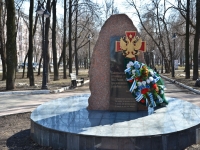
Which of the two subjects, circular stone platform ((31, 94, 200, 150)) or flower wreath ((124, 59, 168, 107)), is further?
flower wreath ((124, 59, 168, 107))

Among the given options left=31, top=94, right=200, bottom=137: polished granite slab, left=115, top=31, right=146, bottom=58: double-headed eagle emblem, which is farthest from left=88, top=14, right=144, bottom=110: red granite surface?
left=31, top=94, right=200, bottom=137: polished granite slab

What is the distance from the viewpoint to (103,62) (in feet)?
23.3

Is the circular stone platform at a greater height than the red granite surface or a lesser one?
lesser

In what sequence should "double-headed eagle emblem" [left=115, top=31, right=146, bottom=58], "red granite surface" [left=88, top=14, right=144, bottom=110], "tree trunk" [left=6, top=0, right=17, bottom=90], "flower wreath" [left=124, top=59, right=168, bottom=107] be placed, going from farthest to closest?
"tree trunk" [left=6, top=0, right=17, bottom=90] → "red granite surface" [left=88, top=14, right=144, bottom=110] → "double-headed eagle emblem" [left=115, top=31, right=146, bottom=58] → "flower wreath" [left=124, top=59, right=168, bottom=107]

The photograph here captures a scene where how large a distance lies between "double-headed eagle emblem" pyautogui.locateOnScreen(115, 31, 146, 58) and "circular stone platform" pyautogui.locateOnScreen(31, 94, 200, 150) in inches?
60.8

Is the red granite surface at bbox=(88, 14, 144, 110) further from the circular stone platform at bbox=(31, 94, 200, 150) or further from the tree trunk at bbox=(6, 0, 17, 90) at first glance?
the tree trunk at bbox=(6, 0, 17, 90)

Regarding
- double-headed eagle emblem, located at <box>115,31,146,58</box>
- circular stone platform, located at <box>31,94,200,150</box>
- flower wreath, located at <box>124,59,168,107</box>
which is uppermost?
double-headed eagle emblem, located at <box>115,31,146,58</box>

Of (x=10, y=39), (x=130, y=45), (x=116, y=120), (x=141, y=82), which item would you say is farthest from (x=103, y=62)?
(x=10, y=39)

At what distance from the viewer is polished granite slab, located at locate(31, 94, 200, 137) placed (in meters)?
4.97

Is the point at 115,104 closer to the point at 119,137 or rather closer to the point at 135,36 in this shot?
the point at 135,36

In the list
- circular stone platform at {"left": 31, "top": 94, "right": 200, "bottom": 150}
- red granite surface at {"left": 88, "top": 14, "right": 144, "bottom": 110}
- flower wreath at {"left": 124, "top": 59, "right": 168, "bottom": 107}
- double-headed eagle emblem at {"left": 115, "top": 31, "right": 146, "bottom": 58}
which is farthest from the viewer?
red granite surface at {"left": 88, "top": 14, "right": 144, "bottom": 110}

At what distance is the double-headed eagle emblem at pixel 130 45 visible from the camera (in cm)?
693

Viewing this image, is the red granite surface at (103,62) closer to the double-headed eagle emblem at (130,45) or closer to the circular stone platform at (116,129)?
the double-headed eagle emblem at (130,45)

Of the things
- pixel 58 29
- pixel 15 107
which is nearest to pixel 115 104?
pixel 15 107
